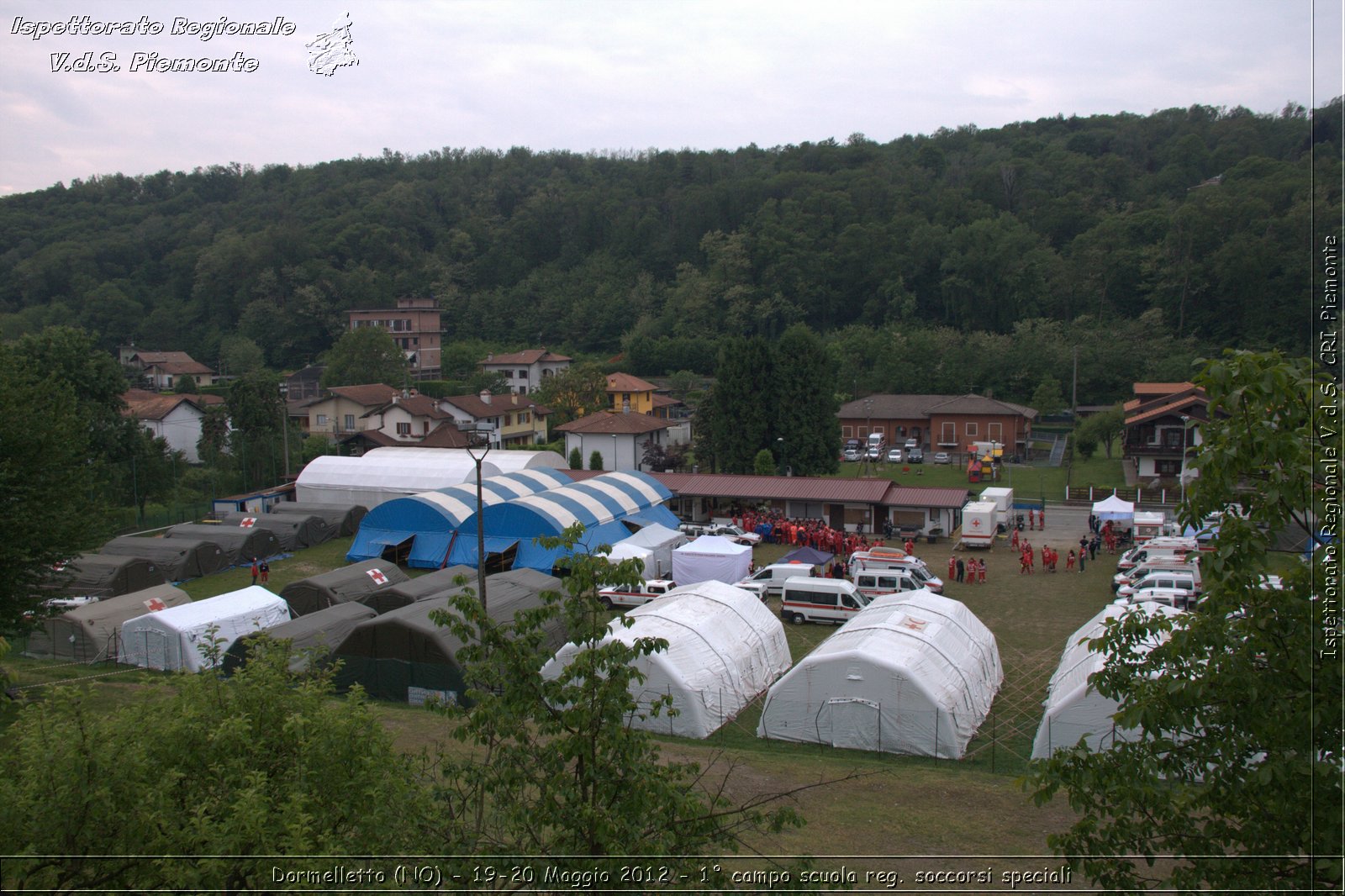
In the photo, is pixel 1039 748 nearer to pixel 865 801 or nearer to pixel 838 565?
pixel 865 801

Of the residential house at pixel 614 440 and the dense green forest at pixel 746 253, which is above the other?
the dense green forest at pixel 746 253

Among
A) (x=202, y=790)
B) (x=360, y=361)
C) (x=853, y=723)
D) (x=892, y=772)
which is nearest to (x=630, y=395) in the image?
(x=360, y=361)

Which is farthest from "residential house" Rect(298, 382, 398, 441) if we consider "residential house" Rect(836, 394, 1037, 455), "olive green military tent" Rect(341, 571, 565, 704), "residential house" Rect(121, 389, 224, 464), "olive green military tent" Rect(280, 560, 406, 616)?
"olive green military tent" Rect(341, 571, 565, 704)

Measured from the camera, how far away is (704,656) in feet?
40.7

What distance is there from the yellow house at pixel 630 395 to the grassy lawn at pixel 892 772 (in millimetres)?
30285

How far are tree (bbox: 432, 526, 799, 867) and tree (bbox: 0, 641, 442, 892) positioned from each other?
47 cm

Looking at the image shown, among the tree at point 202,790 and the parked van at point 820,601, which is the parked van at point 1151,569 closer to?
the parked van at point 820,601

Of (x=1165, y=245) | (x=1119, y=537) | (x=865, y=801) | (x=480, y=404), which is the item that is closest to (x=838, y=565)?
(x=1119, y=537)

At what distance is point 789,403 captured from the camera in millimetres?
30969

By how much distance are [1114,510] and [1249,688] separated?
2261cm

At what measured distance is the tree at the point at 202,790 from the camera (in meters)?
4.12

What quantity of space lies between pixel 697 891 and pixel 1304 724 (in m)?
2.40

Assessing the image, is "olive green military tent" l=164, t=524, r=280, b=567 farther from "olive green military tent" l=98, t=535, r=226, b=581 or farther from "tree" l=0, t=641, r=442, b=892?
"tree" l=0, t=641, r=442, b=892

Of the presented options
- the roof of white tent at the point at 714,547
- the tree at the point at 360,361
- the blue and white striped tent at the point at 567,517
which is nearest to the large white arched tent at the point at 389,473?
the blue and white striped tent at the point at 567,517
